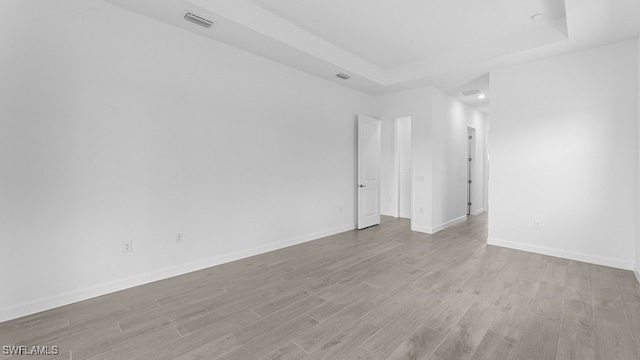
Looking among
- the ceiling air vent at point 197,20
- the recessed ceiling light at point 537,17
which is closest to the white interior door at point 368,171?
the recessed ceiling light at point 537,17

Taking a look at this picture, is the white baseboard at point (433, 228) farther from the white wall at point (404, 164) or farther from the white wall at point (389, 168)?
the white wall at point (389, 168)

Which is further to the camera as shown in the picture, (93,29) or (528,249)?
(528,249)

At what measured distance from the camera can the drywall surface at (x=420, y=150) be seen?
5152mm

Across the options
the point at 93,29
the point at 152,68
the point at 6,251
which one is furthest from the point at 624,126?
the point at 6,251

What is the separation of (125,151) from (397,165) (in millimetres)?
5811

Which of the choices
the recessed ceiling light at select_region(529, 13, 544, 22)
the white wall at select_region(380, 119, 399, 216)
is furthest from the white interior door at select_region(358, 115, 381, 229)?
the recessed ceiling light at select_region(529, 13, 544, 22)

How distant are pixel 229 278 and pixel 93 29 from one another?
2793 mm

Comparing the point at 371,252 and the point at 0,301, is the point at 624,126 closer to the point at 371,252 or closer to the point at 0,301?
the point at 371,252

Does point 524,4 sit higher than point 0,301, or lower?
higher

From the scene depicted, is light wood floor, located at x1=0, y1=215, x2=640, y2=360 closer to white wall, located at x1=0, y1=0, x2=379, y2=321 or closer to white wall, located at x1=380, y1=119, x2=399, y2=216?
white wall, located at x1=0, y1=0, x2=379, y2=321

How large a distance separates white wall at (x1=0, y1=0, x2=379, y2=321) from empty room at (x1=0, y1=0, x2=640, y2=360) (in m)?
0.02

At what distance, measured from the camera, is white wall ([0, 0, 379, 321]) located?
2.26 m

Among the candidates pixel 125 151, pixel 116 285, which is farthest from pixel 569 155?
pixel 116 285

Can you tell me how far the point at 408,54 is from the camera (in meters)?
4.35
